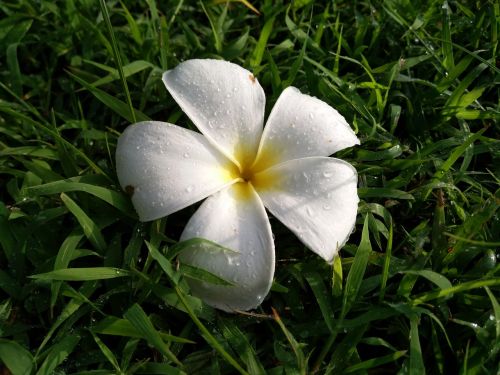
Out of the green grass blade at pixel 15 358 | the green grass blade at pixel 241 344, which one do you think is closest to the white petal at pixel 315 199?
the green grass blade at pixel 241 344

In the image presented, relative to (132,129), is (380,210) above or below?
below

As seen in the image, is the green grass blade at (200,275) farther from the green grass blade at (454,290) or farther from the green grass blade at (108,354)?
the green grass blade at (454,290)

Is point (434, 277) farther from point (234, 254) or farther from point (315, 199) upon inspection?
point (234, 254)

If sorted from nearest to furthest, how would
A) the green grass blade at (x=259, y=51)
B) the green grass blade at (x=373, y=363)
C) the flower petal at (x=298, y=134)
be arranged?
1. the green grass blade at (x=373, y=363)
2. the flower petal at (x=298, y=134)
3. the green grass blade at (x=259, y=51)

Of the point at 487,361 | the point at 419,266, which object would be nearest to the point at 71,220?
the point at 419,266

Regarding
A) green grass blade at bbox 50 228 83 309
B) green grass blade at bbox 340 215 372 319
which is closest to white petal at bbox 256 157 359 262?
green grass blade at bbox 340 215 372 319

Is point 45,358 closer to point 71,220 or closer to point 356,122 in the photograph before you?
point 71,220

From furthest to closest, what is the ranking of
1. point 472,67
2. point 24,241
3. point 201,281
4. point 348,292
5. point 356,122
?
point 472,67
point 356,122
point 24,241
point 348,292
point 201,281
